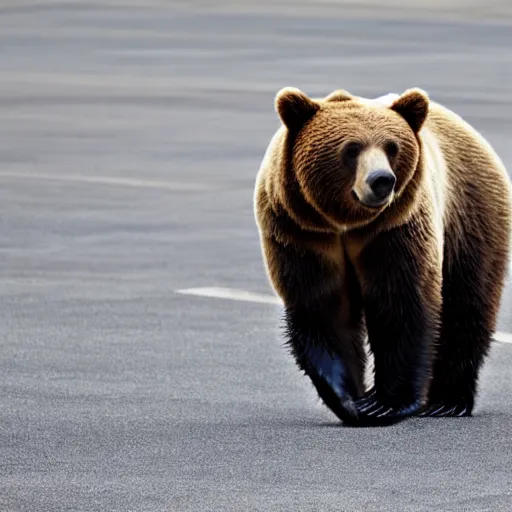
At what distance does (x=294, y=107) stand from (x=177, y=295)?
4336 mm

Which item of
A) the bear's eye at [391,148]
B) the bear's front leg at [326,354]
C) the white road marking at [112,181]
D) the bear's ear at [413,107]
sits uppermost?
the bear's ear at [413,107]

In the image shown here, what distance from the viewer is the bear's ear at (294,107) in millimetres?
7531

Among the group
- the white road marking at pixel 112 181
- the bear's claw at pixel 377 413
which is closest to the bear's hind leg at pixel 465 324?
the bear's claw at pixel 377 413

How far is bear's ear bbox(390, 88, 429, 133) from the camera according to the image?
7625mm

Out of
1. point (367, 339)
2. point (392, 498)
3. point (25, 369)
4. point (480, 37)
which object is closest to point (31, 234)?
point (25, 369)

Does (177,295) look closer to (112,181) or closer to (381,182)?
(381,182)

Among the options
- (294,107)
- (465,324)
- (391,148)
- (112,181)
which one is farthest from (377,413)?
(112,181)

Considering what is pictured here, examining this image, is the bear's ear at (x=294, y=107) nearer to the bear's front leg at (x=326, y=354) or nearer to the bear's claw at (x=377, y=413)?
the bear's front leg at (x=326, y=354)

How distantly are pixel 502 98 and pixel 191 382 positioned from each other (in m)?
12.2

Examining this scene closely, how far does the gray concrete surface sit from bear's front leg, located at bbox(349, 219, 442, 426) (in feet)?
0.38

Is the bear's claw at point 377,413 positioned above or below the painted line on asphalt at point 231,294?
above

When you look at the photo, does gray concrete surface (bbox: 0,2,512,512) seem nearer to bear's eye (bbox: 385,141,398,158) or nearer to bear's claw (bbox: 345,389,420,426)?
bear's claw (bbox: 345,389,420,426)

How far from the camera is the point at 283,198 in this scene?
762 centimetres

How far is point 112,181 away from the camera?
16.5 metres
